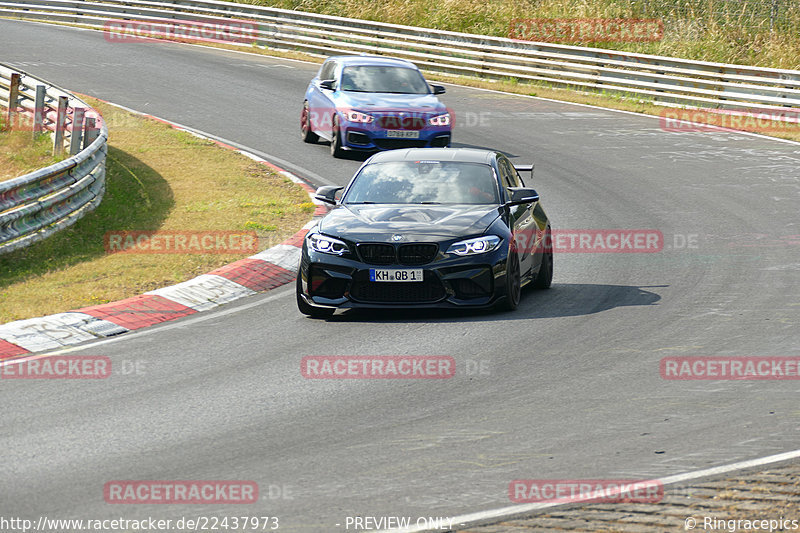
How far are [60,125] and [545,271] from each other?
10054mm

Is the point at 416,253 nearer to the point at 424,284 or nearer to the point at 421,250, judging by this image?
the point at 421,250

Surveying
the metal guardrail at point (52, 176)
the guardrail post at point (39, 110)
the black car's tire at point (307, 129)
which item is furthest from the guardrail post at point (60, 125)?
the black car's tire at point (307, 129)

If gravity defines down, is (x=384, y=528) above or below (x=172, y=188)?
above

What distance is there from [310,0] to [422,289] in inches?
1304

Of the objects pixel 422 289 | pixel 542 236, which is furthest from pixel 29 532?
pixel 542 236

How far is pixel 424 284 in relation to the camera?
1055cm

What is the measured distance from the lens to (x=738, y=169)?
67.2 feet

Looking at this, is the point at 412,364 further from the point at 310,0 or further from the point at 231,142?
the point at 310,0

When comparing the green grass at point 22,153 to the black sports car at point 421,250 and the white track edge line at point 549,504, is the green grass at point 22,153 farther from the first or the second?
the white track edge line at point 549,504

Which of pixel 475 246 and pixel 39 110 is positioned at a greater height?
pixel 475 246

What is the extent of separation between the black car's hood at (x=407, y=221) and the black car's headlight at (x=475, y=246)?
90mm

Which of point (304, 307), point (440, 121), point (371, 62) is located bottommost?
point (304, 307)

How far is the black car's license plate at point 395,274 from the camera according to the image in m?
10.5

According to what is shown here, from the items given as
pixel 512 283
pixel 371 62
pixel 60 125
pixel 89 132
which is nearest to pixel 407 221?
pixel 512 283
